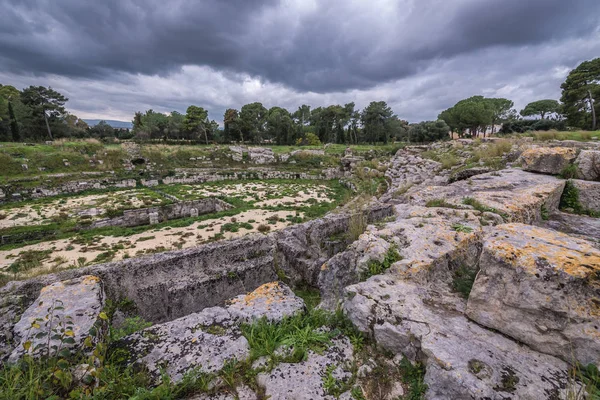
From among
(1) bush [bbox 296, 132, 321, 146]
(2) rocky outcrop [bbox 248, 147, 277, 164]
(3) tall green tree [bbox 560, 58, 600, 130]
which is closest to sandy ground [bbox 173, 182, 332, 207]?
(2) rocky outcrop [bbox 248, 147, 277, 164]

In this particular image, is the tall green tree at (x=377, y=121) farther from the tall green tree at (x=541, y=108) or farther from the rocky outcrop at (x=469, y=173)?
the rocky outcrop at (x=469, y=173)

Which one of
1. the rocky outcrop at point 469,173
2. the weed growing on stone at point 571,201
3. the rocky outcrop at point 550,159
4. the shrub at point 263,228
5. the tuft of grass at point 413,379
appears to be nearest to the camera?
the tuft of grass at point 413,379

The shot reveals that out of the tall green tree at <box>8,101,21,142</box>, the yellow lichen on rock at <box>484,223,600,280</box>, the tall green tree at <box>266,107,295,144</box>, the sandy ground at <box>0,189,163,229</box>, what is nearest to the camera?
the yellow lichen on rock at <box>484,223,600,280</box>

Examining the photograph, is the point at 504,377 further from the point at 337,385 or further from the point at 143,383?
the point at 143,383

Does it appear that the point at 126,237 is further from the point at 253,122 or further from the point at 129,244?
the point at 253,122

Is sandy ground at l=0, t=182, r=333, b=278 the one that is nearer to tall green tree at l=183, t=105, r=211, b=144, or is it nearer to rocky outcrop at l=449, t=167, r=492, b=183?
rocky outcrop at l=449, t=167, r=492, b=183

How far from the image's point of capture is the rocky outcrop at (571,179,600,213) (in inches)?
205

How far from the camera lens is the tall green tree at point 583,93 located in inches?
1083

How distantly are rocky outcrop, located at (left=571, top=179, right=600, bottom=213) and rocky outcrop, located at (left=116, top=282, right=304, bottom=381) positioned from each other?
6.86 meters

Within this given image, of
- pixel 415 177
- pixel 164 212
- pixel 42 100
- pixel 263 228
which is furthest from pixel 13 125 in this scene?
pixel 415 177

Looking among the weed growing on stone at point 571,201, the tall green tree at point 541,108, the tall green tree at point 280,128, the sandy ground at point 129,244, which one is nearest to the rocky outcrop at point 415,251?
the weed growing on stone at point 571,201

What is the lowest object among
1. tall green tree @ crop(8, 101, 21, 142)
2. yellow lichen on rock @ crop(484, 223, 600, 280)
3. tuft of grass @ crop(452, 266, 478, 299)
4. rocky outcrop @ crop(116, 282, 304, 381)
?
rocky outcrop @ crop(116, 282, 304, 381)

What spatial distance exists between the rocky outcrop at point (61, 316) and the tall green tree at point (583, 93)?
43566mm

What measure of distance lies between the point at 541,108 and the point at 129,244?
78.9m
